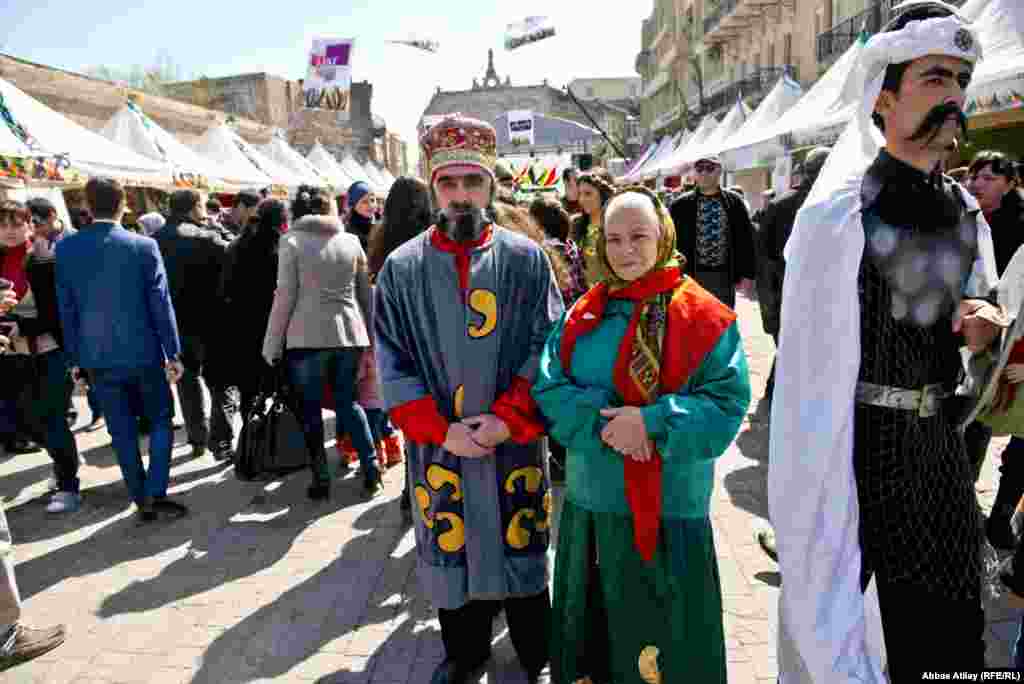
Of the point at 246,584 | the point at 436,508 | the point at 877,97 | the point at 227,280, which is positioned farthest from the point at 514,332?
the point at 227,280

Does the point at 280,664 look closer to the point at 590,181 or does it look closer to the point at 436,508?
the point at 436,508

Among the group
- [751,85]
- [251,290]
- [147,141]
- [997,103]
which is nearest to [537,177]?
[147,141]

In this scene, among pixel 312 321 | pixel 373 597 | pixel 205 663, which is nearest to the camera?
pixel 205 663

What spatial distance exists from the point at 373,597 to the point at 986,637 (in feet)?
8.19

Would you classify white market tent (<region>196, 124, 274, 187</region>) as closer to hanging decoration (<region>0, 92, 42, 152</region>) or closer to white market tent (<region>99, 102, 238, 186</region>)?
white market tent (<region>99, 102, 238, 186</region>)

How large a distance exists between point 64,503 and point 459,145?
3698 mm

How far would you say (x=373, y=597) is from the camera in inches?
131

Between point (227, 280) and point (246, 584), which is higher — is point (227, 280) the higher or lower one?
the higher one

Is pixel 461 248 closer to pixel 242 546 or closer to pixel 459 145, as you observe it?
pixel 459 145

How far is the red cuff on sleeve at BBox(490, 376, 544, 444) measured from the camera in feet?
7.47

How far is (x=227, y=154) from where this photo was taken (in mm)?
14820

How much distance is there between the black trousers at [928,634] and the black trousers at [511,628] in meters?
1.13

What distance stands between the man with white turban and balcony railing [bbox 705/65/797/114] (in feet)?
84.9

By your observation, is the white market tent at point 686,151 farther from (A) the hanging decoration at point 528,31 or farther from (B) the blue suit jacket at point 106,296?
(A) the hanging decoration at point 528,31
